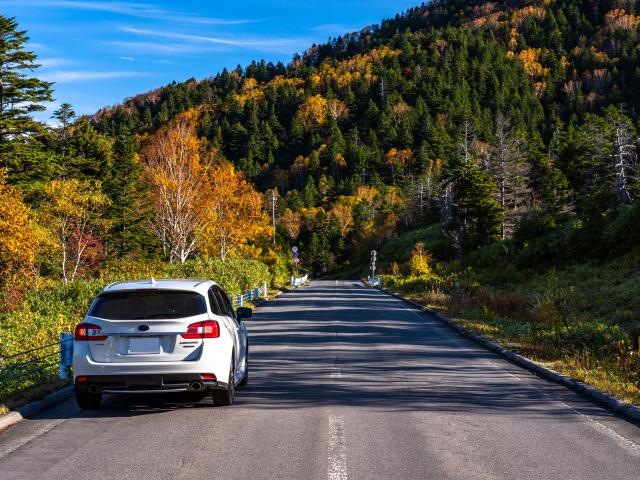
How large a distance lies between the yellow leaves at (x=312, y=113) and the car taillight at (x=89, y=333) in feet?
600

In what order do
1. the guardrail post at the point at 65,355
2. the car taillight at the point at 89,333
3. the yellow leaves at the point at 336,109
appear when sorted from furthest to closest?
1. the yellow leaves at the point at 336,109
2. the guardrail post at the point at 65,355
3. the car taillight at the point at 89,333

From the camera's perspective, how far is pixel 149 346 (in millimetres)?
7809

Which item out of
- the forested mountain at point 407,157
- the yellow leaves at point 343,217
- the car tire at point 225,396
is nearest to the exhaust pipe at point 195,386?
the car tire at point 225,396

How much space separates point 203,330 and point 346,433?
2.26m

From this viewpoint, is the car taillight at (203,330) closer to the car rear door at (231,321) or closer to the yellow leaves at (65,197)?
the car rear door at (231,321)

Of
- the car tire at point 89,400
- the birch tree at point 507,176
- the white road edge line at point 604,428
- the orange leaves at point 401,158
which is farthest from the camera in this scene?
the orange leaves at point 401,158

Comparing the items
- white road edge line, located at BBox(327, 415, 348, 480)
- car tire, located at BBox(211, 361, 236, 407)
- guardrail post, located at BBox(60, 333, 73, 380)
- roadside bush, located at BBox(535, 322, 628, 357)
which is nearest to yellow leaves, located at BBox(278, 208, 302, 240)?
roadside bush, located at BBox(535, 322, 628, 357)

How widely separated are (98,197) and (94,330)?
3166 cm

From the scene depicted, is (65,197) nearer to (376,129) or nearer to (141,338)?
(141,338)

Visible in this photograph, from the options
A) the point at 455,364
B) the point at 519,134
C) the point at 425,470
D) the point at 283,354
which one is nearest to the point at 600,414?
the point at 425,470

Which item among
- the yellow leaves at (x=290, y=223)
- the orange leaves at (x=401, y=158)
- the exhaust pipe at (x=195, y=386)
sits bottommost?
the exhaust pipe at (x=195, y=386)

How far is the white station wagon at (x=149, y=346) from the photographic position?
7742 millimetres

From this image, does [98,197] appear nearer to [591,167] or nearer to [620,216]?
[620,216]

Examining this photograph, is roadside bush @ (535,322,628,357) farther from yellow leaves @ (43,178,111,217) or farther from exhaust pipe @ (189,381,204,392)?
yellow leaves @ (43,178,111,217)
